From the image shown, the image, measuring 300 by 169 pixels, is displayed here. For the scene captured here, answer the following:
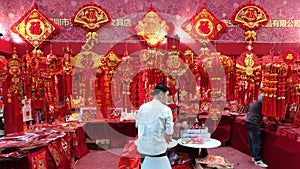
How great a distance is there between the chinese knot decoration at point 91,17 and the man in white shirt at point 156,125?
250 centimetres

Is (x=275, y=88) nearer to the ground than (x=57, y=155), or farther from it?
farther from it

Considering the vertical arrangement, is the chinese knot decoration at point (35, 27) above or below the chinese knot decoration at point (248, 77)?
above

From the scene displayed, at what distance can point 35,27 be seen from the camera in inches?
173

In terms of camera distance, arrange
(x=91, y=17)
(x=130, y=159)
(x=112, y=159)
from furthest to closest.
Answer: (x=112, y=159), (x=91, y=17), (x=130, y=159)

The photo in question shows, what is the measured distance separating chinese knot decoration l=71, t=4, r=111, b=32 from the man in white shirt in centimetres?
250

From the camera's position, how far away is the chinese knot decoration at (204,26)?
15.1ft

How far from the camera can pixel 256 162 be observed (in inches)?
169

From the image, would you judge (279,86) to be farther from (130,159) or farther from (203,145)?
(130,159)

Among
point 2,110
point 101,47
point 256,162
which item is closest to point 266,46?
point 256,162

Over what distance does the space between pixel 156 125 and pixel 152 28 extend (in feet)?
8.43

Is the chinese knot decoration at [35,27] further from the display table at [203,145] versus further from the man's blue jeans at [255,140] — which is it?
the man's blue jeans at [255,140]

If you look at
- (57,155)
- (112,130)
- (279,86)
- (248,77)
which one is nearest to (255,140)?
(248,77)

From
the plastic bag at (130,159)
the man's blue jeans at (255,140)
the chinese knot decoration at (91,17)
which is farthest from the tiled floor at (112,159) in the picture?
the chinese knot decoration at (91,17)

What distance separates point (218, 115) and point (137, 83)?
2.08 meters
